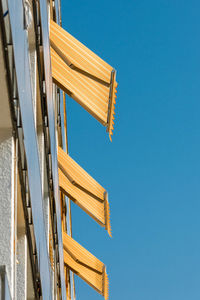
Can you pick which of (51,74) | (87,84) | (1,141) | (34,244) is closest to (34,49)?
(87,84)

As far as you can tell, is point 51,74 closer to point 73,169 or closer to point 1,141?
point 73,169

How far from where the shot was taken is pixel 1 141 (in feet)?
18.8

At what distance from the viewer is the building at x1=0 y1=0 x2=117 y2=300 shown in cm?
542

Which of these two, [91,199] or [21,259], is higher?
[91,199]

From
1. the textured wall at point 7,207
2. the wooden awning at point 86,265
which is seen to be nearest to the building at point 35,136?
the textured wall at point 7,207

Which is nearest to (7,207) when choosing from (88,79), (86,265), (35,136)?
(35,136)

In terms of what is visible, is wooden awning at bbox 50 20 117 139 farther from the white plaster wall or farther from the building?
the white plaster wall

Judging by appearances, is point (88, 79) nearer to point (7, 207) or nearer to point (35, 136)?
point (35, 136)

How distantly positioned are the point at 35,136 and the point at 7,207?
224 cm

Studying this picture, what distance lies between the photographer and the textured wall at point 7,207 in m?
5.28

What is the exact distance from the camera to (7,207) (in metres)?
5.46

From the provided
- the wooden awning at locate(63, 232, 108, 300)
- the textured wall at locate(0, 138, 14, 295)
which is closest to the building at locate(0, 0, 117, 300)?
the textured wall at locate(0, 138, 14, 295)

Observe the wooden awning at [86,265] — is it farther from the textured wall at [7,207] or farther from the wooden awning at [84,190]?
the textured wall at [7,207]

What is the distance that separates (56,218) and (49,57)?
12.9ft
